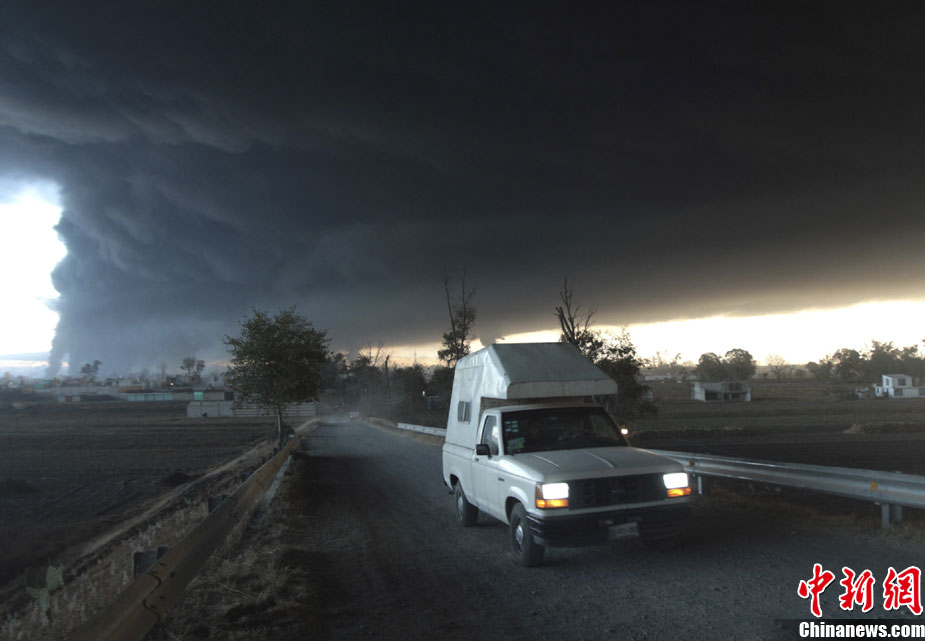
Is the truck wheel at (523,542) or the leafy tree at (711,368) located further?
the leafy tree at (711,368)

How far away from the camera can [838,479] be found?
8.14 meters

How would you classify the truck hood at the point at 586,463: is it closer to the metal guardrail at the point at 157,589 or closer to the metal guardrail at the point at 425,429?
the metal guardrail at the point at 157,589

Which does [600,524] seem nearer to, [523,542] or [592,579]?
[592,579]

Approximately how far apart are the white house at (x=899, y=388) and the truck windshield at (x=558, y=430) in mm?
104079

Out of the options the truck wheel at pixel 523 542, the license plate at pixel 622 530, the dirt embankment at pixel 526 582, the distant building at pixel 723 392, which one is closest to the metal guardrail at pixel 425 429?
the dirt embankment at pixel 526 582

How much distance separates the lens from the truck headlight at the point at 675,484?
683 cm

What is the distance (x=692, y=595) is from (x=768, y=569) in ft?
4.09

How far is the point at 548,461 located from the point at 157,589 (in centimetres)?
427

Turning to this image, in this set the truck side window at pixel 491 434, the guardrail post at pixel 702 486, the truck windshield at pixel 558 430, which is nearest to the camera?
the truck windshield at pixel 558 430

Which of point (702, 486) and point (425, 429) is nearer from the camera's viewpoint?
point (702, 486)

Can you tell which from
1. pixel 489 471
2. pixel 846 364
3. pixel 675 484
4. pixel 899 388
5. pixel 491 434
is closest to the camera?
pixel 675 484

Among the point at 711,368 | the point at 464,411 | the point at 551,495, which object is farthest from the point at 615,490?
the point at 711,368

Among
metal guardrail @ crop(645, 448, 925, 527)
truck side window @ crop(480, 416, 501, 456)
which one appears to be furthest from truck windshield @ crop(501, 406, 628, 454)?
metal guardrail @ crop(645, 448, 925, 527)

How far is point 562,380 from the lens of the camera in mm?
8344
